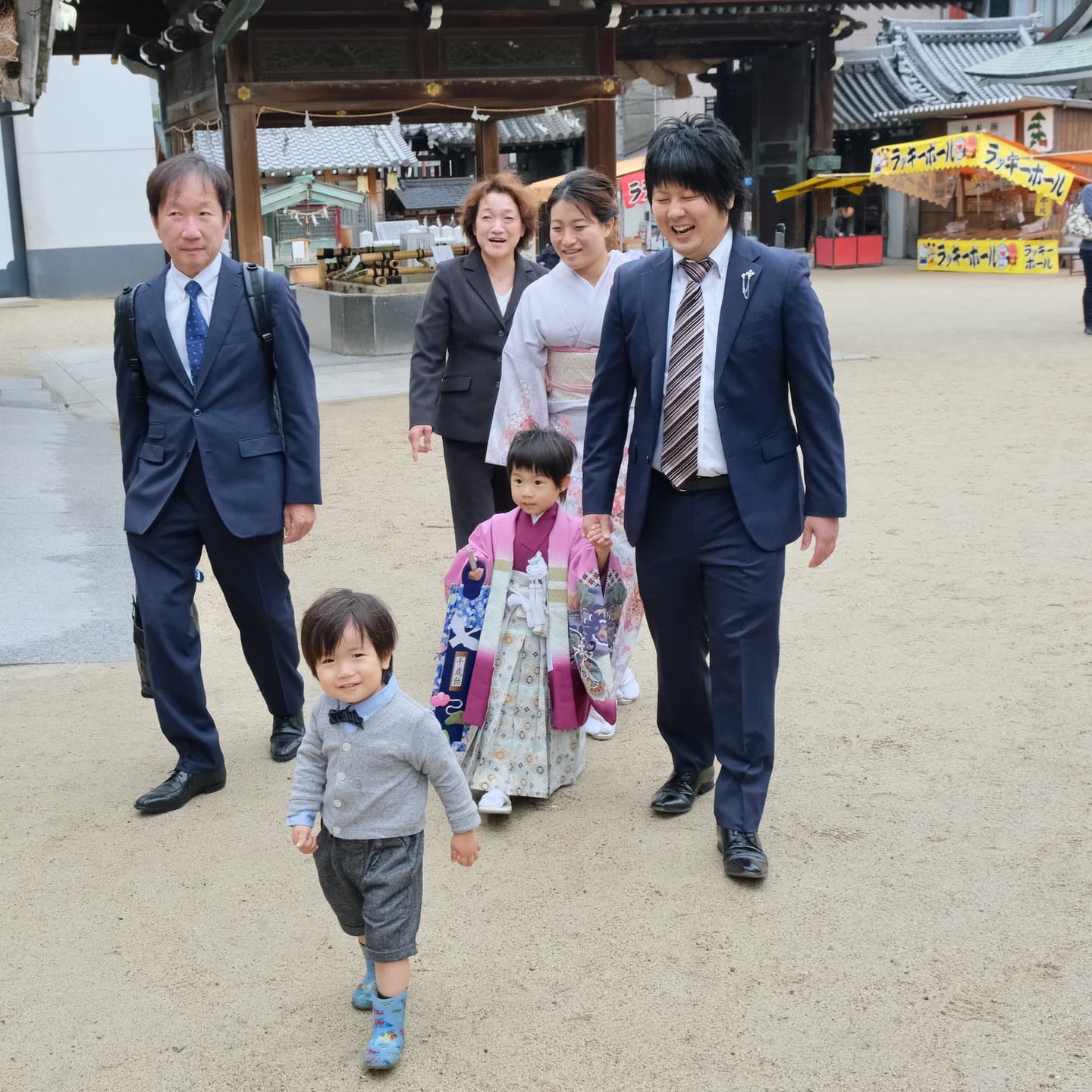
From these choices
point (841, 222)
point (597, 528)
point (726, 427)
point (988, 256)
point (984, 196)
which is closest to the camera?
point (726, 427)

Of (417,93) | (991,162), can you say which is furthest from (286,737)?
(991,162)

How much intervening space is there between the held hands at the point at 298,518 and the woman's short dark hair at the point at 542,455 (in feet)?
1.90

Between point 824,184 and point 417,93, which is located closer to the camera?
point 417,93

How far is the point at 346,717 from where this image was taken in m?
2.47

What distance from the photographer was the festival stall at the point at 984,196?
71.5ft

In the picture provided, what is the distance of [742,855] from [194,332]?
6.35 feet

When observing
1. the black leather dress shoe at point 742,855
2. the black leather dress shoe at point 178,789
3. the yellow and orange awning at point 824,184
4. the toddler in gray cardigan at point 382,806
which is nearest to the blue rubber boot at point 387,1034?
the toddler in gray cardigan at point 382,806

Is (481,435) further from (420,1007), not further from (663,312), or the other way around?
(420,1007)

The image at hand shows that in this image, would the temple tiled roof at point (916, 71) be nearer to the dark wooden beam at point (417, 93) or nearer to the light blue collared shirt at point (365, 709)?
the dark wooden beam at point (417, 93)

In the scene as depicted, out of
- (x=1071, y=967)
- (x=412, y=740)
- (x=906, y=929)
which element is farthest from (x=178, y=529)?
(x=1071, y=967)

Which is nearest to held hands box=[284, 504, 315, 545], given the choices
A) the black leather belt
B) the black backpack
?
the black backpack

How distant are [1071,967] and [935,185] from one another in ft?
76.2

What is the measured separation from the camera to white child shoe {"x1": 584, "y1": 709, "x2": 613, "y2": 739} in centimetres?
412

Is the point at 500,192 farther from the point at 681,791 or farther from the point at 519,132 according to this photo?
the point at 519,132
